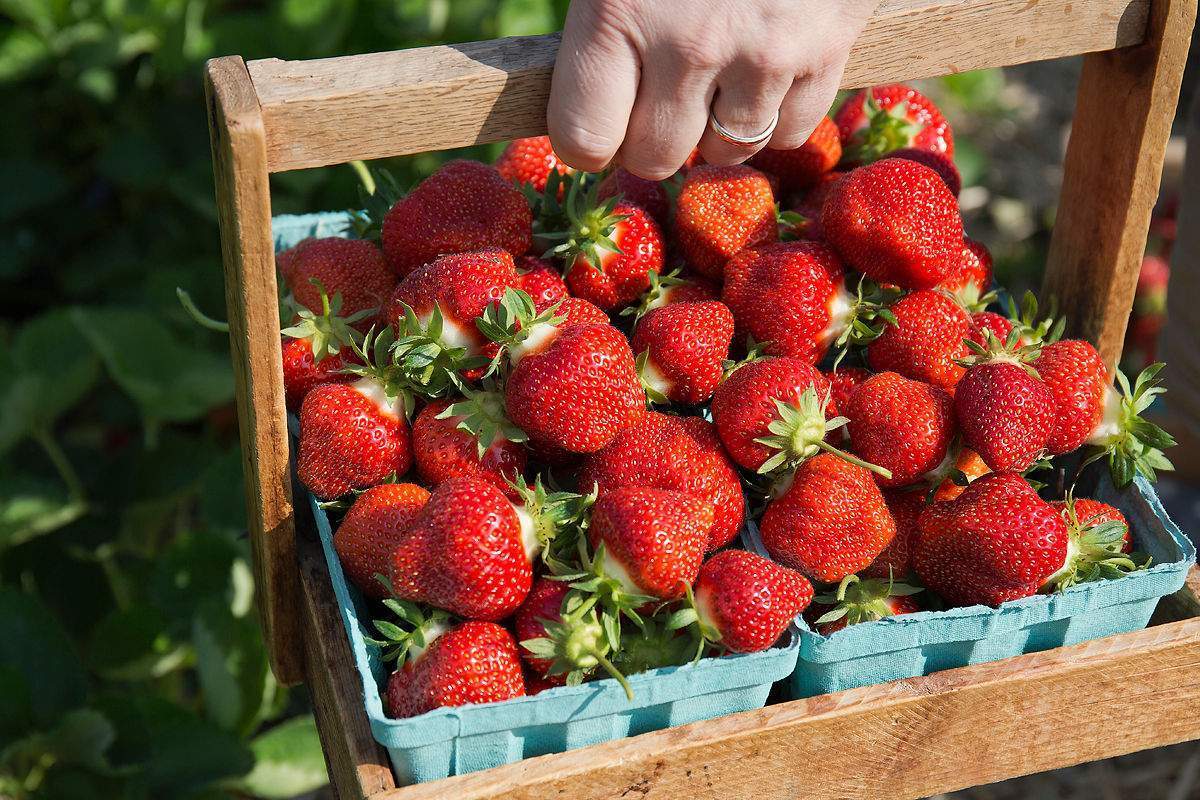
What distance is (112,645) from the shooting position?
1.71 meters

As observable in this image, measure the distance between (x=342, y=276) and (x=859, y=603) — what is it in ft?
1.81

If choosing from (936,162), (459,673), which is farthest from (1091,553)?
(459,673)

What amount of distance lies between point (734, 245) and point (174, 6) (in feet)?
4.63

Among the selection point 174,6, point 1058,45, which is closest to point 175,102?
point 174,6

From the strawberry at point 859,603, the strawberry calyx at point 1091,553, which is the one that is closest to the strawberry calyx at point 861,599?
the strawberry at point 859,603

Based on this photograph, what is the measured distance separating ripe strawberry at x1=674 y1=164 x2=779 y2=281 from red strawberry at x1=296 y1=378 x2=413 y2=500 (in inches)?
12.6

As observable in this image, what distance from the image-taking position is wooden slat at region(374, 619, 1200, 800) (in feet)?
3.06

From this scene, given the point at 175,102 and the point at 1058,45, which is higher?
the point at 1058,45

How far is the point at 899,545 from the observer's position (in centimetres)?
107

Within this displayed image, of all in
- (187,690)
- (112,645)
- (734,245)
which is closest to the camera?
(734,245)

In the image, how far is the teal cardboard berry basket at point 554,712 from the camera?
0.89 meters

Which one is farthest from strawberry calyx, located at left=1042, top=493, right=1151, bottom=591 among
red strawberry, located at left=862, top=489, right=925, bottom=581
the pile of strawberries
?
red strawberry, located at left=862, top=489, right=925, bottom=581

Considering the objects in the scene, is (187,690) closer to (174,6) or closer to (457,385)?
(174,6)

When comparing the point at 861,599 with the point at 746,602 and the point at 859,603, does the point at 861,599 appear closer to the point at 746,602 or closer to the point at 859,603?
the point at 859,603
